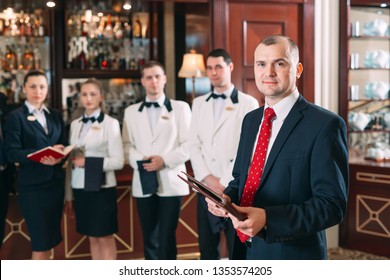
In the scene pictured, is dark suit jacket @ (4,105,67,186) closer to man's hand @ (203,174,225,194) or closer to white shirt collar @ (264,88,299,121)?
man's hand @ (203,174,225,194)

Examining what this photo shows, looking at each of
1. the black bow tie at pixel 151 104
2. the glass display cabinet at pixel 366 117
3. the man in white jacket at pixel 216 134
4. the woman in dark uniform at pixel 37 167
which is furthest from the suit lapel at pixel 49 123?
the glass display cabinet at pixel 366 117

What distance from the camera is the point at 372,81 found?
489 centimetres

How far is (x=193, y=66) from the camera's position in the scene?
571 centimetres

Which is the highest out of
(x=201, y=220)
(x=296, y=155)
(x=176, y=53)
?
(x=176, y=53)

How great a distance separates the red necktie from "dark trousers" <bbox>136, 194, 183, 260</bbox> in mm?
1605

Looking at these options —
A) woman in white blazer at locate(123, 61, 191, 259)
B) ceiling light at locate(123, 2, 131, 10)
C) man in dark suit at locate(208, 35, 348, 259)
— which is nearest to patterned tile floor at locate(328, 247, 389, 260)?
woman in white blazer at locate(123, 61, 191, 259)

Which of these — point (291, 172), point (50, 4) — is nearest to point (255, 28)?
point (50, 4)

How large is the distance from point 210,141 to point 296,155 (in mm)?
1563

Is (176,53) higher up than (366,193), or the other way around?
(176,53)

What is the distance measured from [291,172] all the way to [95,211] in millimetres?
1958

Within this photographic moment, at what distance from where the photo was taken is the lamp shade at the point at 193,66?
225 inches

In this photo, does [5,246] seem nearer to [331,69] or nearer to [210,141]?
[210,141]

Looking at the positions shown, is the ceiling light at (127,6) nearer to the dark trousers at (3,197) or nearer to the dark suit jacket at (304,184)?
the dark trousers at (3,197)
